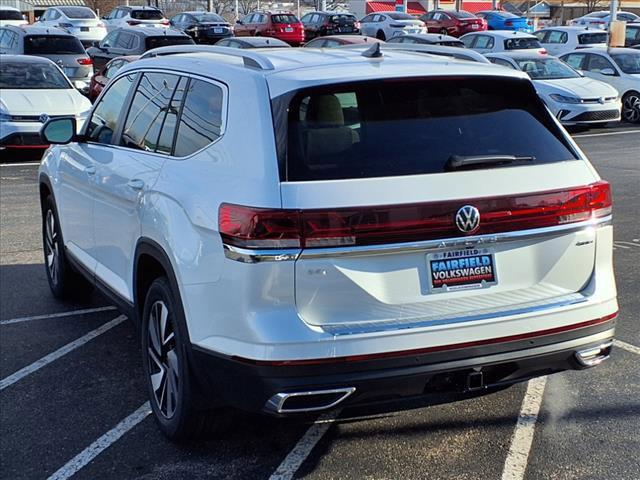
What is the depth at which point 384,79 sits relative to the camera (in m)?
3.73

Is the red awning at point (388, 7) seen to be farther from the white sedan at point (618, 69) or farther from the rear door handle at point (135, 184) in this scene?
the rear door handle at point (135, 184)

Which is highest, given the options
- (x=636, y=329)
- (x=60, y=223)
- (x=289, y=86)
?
(x=289, y=86)

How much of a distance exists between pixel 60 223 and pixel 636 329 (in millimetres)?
4065

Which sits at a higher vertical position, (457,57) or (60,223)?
(457,57)

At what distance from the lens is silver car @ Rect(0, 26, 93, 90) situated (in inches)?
794

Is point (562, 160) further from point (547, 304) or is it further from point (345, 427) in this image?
point (345, 427)

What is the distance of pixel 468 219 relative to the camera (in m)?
3.55

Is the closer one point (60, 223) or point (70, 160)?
point (70, 160)

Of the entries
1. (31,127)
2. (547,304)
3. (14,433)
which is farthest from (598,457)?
(31,127)

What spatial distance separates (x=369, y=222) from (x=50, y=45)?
739 inches

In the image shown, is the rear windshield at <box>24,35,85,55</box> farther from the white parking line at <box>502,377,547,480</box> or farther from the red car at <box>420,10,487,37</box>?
the red car at <box>420,10,487,37</box>

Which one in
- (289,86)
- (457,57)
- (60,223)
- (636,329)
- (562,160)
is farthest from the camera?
(60,223)

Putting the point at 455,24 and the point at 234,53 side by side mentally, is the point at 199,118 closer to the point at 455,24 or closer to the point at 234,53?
the point at 234,53

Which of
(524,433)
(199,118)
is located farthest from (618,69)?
(199,118)
